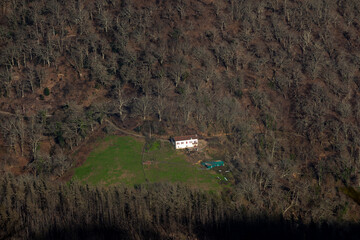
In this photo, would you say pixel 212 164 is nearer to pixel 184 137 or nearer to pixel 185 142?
pixel 185 142

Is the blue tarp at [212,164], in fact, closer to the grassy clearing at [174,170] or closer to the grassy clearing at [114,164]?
the grassy clearing at [174,170]

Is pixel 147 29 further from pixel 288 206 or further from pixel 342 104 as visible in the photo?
pixel 288 206

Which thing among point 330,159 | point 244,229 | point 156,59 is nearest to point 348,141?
point 330,159

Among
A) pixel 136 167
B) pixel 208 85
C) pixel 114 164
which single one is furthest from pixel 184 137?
pixel 208 85

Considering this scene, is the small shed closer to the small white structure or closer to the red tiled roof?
the small white structure

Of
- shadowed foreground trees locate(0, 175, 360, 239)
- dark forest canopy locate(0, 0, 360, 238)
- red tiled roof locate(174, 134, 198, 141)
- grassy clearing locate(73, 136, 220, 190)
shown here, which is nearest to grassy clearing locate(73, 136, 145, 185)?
grassy clearing locate(73, 136, 220, 190)
